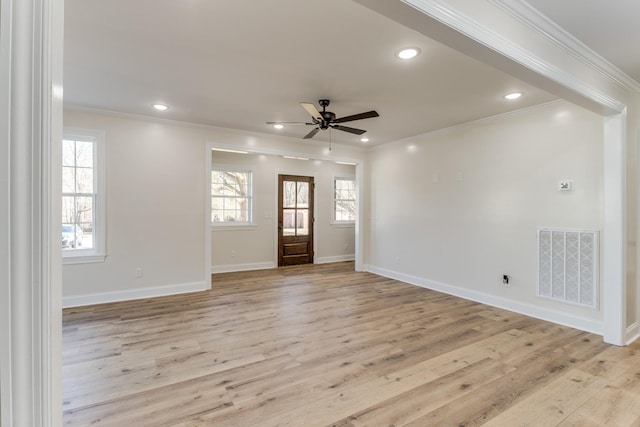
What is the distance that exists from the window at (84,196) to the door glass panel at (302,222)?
3.97m

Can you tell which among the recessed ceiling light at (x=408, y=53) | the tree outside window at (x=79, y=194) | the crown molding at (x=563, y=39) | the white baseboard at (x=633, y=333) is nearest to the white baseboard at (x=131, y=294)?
the tree outside window at (x=79, y=194)

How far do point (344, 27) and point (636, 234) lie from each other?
11.6ft

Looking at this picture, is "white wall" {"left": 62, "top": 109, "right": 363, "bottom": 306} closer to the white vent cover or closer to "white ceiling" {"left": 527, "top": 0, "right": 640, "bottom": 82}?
"white ceiling" {"left": 527, "top": 0, "right": 640, "bottom": 82}

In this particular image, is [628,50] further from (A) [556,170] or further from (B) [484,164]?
(B) [484,164]

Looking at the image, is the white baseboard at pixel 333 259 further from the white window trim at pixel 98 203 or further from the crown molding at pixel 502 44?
the crown molding at pixel 502 44

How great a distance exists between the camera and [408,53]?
8.38 ft

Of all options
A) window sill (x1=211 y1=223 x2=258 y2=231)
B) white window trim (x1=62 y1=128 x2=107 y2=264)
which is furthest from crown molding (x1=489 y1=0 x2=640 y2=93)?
window sill (x1=211 y1=223 x2=258 y2=231)

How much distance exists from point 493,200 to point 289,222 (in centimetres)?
430

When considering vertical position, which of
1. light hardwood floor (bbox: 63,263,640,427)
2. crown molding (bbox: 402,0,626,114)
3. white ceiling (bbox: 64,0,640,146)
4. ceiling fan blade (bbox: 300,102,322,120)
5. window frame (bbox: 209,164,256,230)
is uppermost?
white ceiling (bbox: 64,0,640,146)

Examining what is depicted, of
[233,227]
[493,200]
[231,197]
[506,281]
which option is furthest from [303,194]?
[506,281]

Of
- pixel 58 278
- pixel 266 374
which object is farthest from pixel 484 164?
pixel 58 278

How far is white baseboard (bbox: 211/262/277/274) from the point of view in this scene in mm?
6461

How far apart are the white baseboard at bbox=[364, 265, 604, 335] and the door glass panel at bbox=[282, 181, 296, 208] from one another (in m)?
2.84

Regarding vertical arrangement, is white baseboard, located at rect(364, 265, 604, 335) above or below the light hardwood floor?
above
